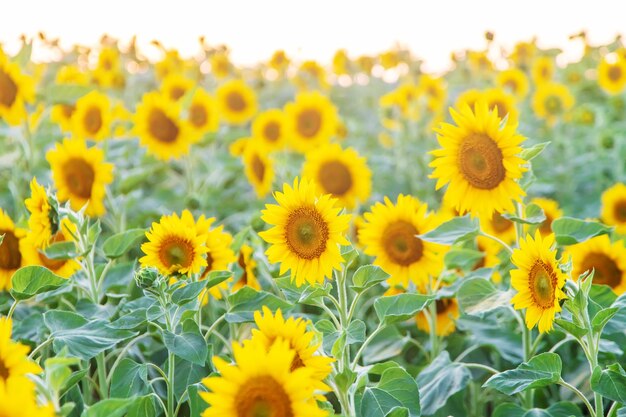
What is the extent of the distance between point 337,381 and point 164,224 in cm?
60

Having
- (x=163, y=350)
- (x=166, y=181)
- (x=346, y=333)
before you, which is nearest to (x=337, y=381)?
(x=346, y=333)

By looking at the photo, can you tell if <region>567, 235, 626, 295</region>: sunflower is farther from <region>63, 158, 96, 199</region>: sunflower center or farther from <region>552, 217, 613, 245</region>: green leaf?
<region>63, 158, 96, 199</region>: sunflower center

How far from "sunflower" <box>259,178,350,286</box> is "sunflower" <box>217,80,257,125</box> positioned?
2860mm

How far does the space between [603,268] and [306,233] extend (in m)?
1.01

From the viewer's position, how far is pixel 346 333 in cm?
149

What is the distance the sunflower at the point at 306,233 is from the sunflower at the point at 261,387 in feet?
1.30

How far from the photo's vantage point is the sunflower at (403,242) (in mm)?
2088

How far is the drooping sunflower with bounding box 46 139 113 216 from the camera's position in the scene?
8.43 ft

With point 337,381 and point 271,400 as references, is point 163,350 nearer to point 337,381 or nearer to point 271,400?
point 337,381

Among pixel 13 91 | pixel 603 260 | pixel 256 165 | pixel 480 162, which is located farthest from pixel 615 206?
pixel 13 91

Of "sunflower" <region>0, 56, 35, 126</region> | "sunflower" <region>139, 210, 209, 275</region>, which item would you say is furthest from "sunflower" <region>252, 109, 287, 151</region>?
"sunflower" <region>139, 210, 209, 275</region>

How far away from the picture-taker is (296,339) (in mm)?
1335

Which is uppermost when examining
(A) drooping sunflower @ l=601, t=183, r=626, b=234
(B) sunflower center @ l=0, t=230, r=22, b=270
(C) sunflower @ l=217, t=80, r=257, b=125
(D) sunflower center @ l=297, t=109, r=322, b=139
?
(C) sunflower @ l=217, t=80, r=257, b=125

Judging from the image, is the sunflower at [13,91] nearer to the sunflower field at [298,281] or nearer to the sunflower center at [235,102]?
the sunflower field at [298,281]
